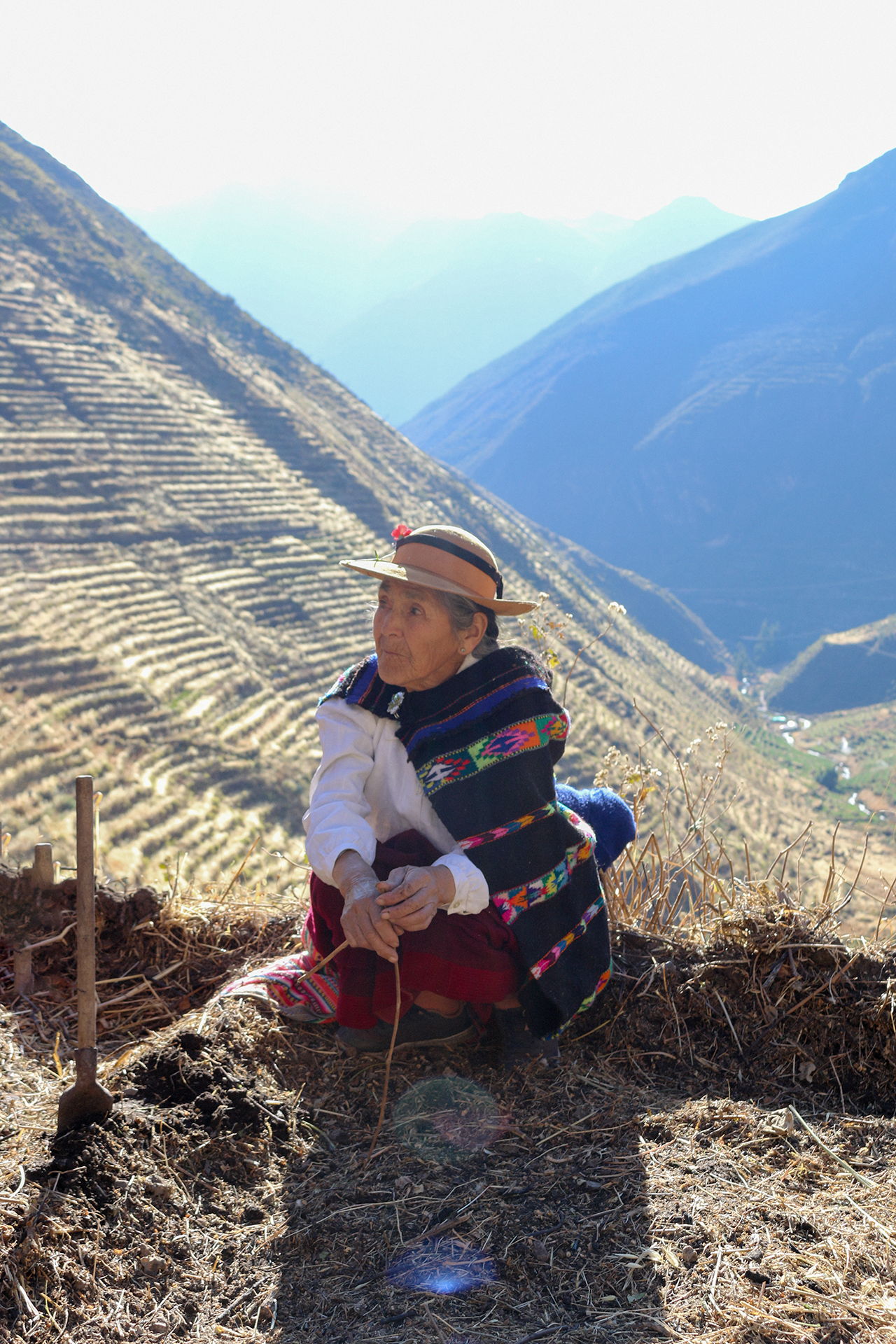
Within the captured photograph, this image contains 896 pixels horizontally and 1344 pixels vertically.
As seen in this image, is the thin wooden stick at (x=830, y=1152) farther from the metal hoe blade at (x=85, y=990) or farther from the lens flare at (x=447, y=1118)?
the metal hoe blade at (x=85, y=990)

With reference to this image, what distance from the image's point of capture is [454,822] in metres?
1.77

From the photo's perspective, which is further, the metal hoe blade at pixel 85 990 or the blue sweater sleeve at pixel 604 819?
the blue sweater sleeve at pixel 604 819

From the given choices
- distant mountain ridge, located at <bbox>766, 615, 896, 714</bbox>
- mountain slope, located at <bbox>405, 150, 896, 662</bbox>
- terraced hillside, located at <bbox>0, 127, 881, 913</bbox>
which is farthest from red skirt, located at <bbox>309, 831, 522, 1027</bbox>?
mountain slope, located at <bbox>405, 150, 896, 662</bbox>

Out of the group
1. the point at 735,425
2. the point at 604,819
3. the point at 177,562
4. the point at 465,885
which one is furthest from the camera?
the point at 735,425

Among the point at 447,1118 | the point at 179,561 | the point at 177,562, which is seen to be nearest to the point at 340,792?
the point at 447,1118

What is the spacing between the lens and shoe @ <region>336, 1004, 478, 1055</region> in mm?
1858

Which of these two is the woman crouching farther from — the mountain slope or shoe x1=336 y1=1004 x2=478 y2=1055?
the mountain slope

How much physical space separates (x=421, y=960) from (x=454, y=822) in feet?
0.96

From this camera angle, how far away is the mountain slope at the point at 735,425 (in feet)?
344

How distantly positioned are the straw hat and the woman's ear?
0.03 metres

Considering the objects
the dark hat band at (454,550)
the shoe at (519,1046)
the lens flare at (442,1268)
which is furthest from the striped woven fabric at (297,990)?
the dark hat band at (454,550)

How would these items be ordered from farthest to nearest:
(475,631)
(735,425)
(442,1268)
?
(735,425), (475,631), (442,1268)

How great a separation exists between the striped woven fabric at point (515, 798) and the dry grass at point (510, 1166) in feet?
0.81

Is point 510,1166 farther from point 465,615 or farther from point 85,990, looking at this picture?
point 465,615
